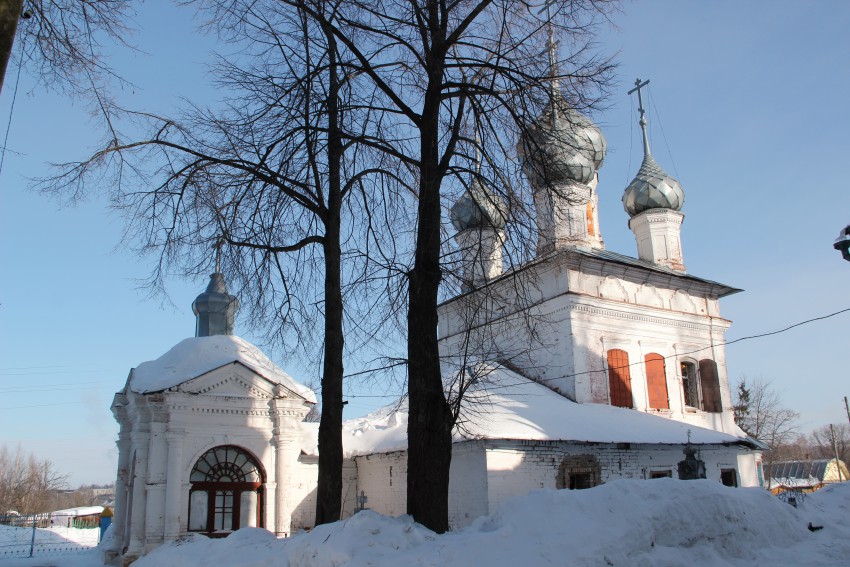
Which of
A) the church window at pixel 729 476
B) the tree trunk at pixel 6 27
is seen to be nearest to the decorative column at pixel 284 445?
the tree trunk at pixel 6 27

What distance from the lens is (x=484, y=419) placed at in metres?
15.0

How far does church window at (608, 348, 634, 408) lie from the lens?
19266 millimetres

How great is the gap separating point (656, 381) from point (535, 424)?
6.62m

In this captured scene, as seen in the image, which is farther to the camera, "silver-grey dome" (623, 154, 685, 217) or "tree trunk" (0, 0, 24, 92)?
"silver-grey dome" (623, 154, 685, 217)

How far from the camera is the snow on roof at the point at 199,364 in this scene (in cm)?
1479

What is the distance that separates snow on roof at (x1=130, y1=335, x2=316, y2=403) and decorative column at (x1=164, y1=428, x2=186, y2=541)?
1080 mm

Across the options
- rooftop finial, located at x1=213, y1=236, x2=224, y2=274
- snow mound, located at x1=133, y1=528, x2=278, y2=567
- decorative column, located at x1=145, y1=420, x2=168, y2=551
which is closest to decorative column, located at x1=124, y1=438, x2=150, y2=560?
decorative column, located at x1=145, y1=420, x2=168, y2=551

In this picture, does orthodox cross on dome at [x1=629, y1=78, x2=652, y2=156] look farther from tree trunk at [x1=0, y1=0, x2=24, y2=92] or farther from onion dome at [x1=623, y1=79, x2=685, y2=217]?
tree trunk at [x1=0, y1=0, x2=24, y2=92]

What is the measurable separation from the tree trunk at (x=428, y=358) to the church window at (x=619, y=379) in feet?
41.1

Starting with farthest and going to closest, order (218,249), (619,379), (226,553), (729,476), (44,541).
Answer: (44,541), (619,379), (729,476), (218,249), (226,553)

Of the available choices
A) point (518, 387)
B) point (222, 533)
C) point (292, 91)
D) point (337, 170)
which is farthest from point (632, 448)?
point (292, 91)

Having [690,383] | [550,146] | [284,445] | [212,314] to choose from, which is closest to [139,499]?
[284,445]

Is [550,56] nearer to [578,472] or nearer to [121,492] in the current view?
[578,472]

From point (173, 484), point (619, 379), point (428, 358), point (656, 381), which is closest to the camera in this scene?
point (428, 358)
